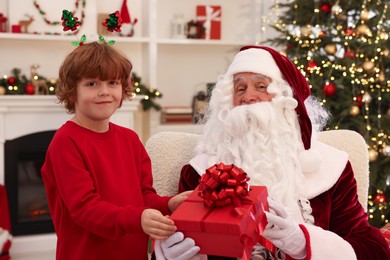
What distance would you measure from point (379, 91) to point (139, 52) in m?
2.16

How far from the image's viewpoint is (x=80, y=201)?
1371 mm

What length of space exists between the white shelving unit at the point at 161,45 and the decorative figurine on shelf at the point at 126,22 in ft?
0.26

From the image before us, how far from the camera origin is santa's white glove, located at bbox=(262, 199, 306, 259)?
4.80 ft

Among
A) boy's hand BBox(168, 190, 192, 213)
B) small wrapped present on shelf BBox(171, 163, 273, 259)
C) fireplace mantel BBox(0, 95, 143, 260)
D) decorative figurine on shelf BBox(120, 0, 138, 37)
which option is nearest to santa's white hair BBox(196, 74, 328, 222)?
boy's hand BBox(168, 190, 192, 213)

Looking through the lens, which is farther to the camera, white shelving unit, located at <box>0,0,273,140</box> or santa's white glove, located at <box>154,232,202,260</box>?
white shelving unit, located at <box>0,0,273,140</box>

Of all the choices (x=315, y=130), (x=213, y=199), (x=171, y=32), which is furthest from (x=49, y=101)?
(x=213, y=199)

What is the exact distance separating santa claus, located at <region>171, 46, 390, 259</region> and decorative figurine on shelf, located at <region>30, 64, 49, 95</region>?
8.20 ft

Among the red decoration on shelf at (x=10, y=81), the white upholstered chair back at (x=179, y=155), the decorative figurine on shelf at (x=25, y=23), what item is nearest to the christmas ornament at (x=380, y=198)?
the white upholstered chair back at (x=179, y=155)

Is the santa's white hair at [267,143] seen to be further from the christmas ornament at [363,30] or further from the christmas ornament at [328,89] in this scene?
the christmas ornament at [363,30]

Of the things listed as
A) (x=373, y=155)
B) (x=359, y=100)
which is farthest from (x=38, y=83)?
(x=373, y=155)

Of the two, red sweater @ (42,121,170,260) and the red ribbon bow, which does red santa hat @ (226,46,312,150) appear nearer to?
red sweater @ (42,121,170,260)

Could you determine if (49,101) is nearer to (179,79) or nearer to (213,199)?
(179,79)

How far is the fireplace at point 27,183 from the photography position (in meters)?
4.14

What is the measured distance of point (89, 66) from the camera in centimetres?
145
